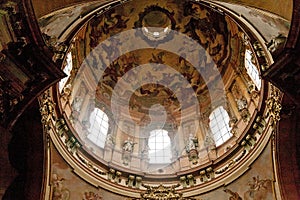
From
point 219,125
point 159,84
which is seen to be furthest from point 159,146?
point 159,84

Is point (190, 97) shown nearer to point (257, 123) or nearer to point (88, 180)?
point (257, 123)

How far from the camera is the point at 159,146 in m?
18.5

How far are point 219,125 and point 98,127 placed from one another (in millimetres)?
5046

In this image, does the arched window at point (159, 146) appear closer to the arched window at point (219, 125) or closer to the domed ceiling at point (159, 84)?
the domed ceiling at point (159, 84)

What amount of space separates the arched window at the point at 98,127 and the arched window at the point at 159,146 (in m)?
2.13

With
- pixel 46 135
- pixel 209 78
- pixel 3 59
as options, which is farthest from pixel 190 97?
pixel 3 59

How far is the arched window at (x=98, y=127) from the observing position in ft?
55.8

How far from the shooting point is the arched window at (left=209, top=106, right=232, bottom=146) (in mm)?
16859

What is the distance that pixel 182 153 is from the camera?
17609mm

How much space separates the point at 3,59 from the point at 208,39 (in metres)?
12.6

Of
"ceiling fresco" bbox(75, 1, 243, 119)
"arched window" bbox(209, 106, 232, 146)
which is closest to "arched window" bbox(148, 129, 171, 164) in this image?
"ceiling fresco" bbox(75, 1, 243, 119)

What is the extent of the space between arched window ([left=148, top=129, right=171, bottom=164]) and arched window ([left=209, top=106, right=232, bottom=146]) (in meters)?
2.11

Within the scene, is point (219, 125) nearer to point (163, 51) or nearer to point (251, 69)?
point (251, 69)

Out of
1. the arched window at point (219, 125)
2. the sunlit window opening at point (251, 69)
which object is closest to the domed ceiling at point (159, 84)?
the arched window at point (219, 125)
